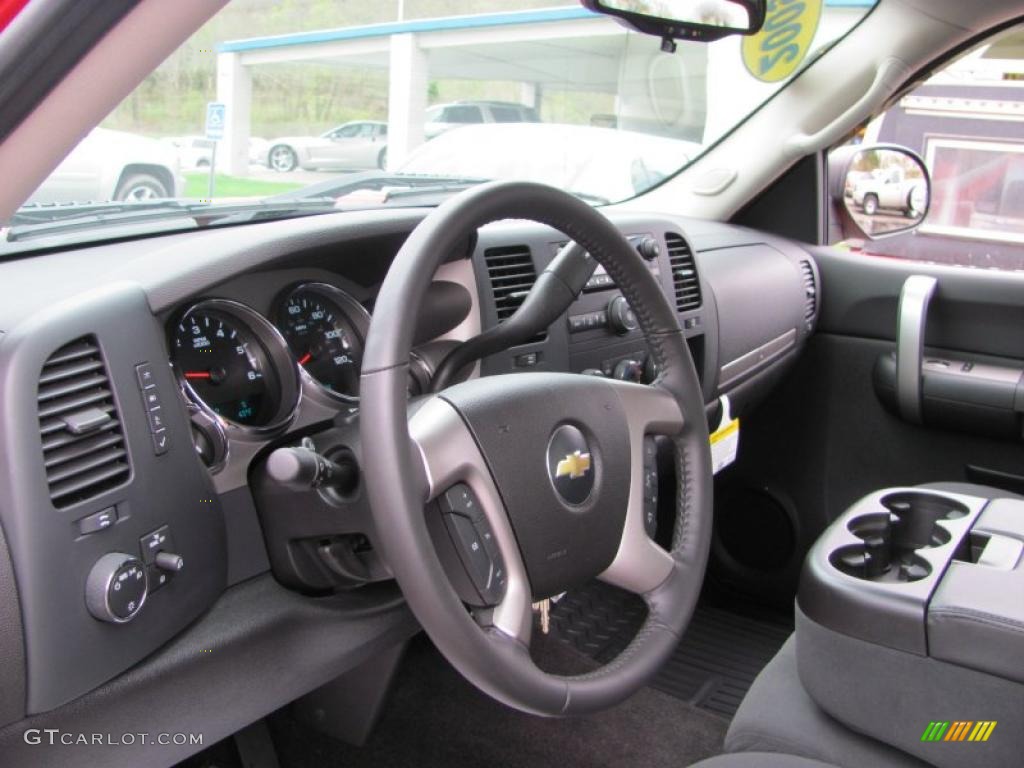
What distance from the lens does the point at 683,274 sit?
2.39m

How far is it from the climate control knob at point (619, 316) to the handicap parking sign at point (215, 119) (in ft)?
Answer: 2.72

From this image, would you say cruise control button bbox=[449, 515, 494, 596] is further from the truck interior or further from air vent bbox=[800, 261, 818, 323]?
air vent bbox=[800, 261, 818, 323]

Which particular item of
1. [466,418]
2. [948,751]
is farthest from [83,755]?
[948,751]

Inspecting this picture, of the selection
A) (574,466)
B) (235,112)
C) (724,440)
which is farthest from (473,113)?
(574,466)

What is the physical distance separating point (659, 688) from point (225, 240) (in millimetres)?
1659

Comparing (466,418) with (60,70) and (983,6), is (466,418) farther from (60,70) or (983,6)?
(983,6)

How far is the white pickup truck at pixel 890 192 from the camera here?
302cm

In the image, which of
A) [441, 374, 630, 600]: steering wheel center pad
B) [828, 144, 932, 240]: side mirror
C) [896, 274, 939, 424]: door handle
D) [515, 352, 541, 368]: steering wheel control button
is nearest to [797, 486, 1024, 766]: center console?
[441, 374, 630, 600]: steering wheel center pad

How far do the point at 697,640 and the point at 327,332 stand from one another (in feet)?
5.15

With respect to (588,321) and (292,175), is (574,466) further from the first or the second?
(292,175)

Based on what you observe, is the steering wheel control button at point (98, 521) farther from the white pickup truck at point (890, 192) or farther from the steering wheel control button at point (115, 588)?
the white pickup truck at point (890, 192)

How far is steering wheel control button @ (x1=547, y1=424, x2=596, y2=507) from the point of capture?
1.24 meters

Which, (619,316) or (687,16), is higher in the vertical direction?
(687,16)

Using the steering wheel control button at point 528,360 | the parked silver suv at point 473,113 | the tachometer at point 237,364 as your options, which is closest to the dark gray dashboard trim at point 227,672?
the tachometer at point 237,364
